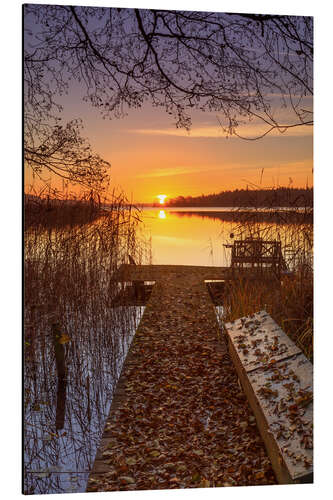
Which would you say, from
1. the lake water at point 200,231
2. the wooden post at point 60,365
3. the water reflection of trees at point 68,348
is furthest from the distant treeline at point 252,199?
the wooden post at point 60,365

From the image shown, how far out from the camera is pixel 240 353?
3092 mm

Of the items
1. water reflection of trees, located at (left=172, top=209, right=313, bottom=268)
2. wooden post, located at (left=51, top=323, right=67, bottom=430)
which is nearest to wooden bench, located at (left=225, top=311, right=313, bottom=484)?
water reflection of trees, located at (left=172, top=209, right=313, bottom=268)

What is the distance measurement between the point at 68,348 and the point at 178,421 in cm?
110

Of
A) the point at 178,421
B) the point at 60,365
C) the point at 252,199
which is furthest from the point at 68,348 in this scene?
the point at 252,199

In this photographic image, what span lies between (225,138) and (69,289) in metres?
1.62

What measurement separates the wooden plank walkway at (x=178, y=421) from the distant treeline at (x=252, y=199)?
4.06 ft

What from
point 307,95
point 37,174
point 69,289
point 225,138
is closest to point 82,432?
point 69,289

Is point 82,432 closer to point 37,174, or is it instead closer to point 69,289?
point 69,289

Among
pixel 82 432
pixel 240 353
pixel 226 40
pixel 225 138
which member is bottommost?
pixel 82 432

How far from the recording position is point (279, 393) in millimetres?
2451

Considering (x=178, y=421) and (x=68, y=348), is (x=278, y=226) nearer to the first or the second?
(x=178, y=421)

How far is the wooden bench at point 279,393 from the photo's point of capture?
2.13m

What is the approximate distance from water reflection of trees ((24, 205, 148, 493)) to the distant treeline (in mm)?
760

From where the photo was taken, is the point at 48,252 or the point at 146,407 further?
the point at 48,252
